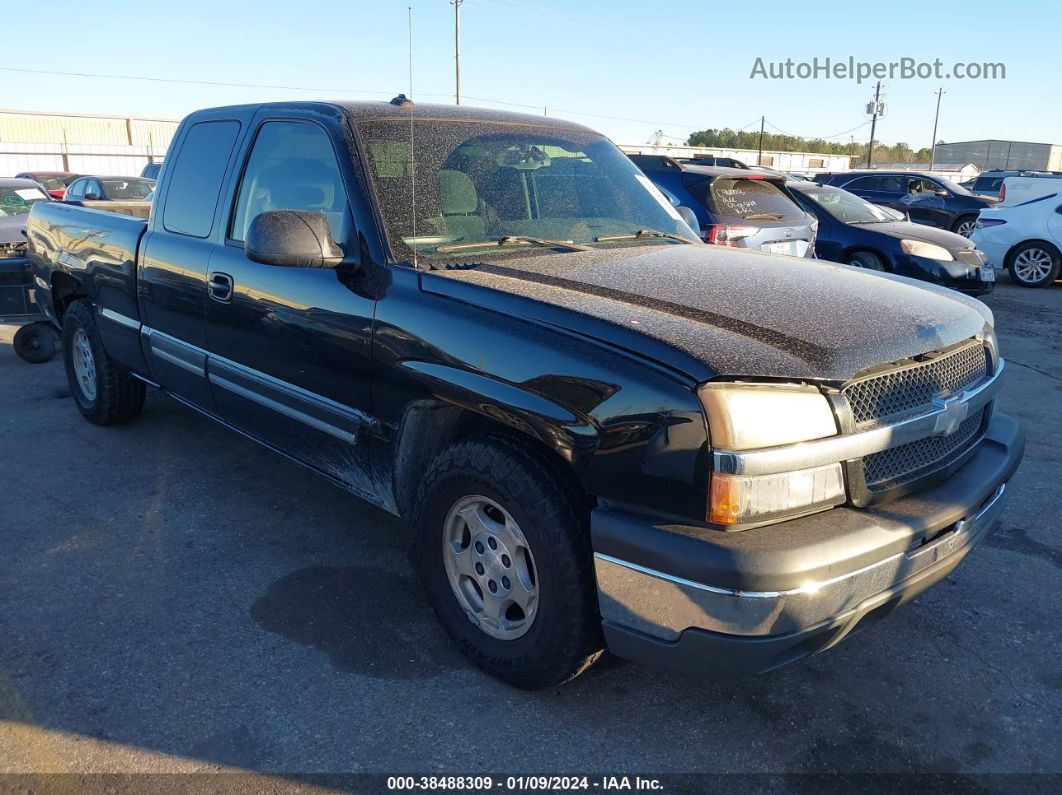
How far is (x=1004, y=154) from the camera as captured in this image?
6350 centimetres

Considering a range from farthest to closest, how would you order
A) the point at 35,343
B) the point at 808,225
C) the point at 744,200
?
the point at 744,200 < the point at 808,225 < the point at 35,343

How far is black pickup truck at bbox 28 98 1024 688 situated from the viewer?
223cm

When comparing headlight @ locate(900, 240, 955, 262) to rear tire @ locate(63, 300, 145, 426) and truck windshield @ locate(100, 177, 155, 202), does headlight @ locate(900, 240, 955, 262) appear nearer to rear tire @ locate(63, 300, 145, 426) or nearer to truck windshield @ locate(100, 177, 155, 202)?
rear tire @ locate(63, 300, 145, 426)

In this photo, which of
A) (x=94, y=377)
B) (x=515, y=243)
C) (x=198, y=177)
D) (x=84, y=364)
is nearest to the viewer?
(x=515, y=243)

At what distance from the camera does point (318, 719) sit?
2684 mm

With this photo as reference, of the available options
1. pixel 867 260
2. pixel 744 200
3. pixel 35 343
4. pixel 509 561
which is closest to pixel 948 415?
pixel 509 561

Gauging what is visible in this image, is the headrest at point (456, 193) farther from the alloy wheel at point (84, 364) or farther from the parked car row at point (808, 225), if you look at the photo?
the parked car row at point (808, 225)

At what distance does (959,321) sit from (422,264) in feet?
6.07

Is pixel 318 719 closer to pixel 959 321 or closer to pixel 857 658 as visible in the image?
pixel 857 658

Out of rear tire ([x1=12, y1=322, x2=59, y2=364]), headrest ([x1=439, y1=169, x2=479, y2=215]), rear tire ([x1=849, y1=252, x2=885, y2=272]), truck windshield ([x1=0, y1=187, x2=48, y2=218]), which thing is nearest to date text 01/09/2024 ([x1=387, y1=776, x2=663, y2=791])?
headrest ([x1=439, y1=169, x2=479, y2=215])

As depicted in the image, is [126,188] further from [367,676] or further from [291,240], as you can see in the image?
[367,676]

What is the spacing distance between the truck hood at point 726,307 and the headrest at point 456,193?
0.32 meters

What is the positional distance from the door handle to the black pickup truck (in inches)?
0.7

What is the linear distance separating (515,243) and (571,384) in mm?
1116
